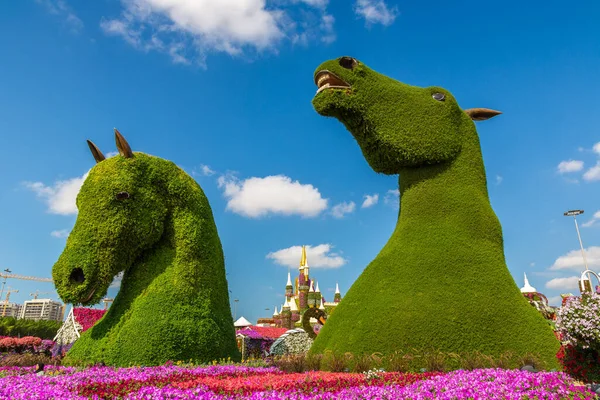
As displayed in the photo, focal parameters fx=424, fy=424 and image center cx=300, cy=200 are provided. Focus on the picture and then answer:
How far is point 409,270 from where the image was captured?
24.6 feet

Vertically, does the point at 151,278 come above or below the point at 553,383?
above

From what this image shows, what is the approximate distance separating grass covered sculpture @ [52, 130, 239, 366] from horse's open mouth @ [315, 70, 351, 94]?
166 inches

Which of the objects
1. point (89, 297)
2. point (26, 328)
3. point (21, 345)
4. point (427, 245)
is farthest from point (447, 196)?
point (26, 328)

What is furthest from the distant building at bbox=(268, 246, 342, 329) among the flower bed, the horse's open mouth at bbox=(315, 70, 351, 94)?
the horse's open mouth at bbox=(315, 70, 351, 94)

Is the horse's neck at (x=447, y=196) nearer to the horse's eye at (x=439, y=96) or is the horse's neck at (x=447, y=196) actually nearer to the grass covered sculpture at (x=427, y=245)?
the grass covered sculpture at (x=427, y=245)

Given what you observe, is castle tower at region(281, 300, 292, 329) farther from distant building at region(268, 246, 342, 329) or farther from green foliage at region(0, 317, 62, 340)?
green foliage at region(0, 317, 62, 340)

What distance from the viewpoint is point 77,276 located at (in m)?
9.36

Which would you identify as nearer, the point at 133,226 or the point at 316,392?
the point at 316,392

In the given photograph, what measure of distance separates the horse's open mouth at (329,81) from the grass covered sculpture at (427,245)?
0.02 meters

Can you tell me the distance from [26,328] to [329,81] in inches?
1109

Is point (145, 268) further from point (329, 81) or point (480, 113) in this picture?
point (480, 113)

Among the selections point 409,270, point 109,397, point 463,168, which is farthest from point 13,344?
point 463,168

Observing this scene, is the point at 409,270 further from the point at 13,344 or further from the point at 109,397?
the point at 13,344

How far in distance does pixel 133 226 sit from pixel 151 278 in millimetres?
1291
